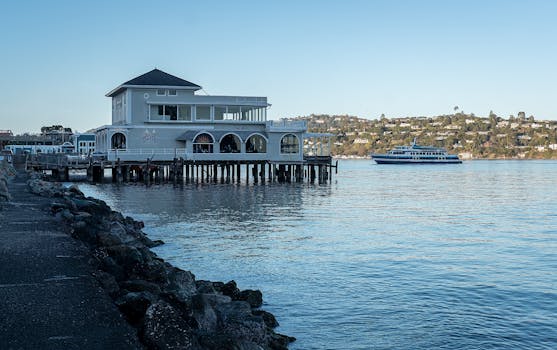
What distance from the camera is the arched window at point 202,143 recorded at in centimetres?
5878

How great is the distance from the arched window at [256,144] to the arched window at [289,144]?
1694 mm

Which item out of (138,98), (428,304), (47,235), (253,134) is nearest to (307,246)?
(428,304)

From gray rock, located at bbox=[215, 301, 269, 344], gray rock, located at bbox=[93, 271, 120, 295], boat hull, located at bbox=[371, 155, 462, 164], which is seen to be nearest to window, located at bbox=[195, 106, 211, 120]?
gray rock, located at bbox=[215, 301, 269, 344]

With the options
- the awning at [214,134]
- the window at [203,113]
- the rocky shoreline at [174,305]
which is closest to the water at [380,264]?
the rocky shoreline at [174,305]

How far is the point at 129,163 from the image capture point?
57.7 meters

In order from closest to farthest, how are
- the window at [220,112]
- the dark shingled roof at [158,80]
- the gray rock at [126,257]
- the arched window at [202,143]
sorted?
the gray rock at [126,257]
the arched window at [202,143]
the window at [220,112]
the dark shingled roof at [158,80]

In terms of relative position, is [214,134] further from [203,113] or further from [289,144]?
[289,144]

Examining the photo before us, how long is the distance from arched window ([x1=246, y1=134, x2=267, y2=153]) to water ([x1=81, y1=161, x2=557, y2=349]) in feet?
60.5

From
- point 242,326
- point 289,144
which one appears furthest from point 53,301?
point 289,144

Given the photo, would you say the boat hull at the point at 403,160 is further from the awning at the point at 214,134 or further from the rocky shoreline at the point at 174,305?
the rocky shoreline at the point at 174,305

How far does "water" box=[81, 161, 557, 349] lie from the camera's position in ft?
44.9

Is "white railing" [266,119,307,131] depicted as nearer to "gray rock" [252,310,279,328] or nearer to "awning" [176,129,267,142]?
"awning" [176,129,267,142]

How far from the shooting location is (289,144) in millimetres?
61594

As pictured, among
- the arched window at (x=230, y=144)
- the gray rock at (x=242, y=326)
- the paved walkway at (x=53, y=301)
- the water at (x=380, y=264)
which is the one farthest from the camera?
the arched window at (x=230, y=144)
